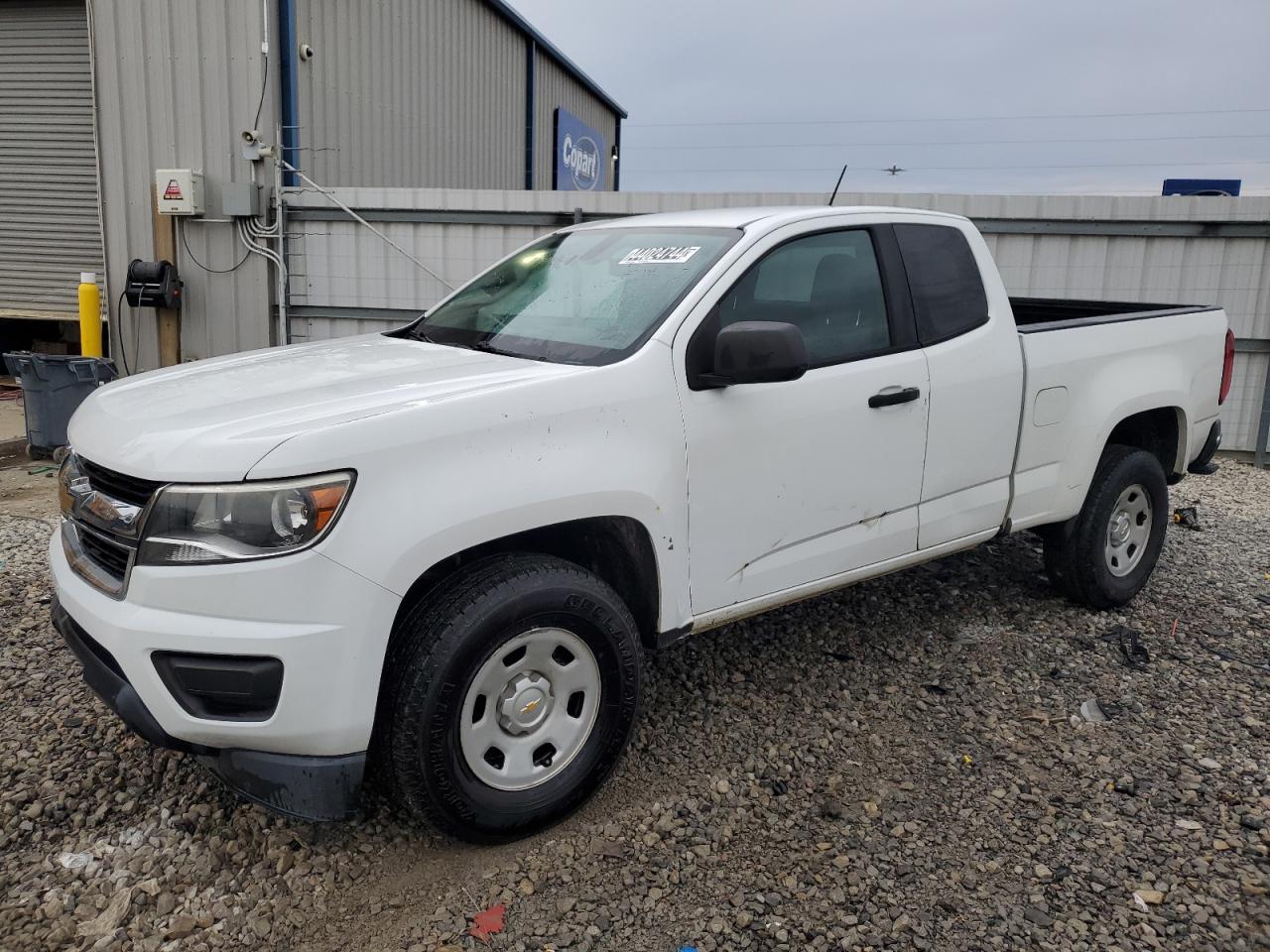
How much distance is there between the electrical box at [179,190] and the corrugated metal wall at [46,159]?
133 centimetres

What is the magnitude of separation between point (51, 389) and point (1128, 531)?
24.0 ft

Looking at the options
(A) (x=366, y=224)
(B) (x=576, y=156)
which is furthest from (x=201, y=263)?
(B) (x=576, y=156)

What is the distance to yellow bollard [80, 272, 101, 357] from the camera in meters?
8.32

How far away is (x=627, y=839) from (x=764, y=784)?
55 centimetres

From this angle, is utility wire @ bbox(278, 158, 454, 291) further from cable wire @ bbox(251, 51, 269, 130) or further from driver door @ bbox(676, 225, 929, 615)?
driver door @ bbox(676, 225, 929, 615)

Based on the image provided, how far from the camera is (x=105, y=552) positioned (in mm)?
2631

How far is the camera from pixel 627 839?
2.87m

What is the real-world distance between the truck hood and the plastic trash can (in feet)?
15.5

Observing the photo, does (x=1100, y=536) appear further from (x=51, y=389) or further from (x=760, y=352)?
(x=51, y=389)

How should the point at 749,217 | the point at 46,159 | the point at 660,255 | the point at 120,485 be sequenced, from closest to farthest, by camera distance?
1. the point at 120,485
2. the point at 660,255
3. the point at 749,217
4. the point at 46,159

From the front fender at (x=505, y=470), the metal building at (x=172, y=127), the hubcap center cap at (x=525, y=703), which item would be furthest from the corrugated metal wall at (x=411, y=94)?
the hubcap center cap at (x=525, y=703)

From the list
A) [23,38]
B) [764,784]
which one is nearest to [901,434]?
[764,784]

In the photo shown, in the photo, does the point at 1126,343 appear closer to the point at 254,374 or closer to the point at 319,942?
the point at 254,374

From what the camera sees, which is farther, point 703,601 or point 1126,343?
point 1126,343
